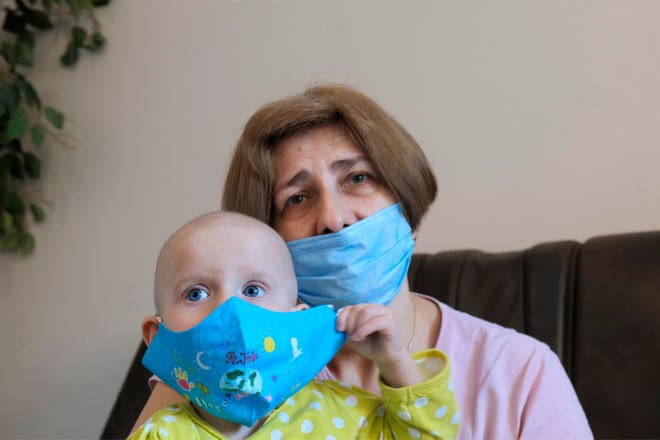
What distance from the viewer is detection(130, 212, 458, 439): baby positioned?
86cm

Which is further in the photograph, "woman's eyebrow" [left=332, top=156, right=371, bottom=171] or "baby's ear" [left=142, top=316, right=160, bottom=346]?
"woman's eyebrow" [left=332, top=156, right=371, bottom=171]

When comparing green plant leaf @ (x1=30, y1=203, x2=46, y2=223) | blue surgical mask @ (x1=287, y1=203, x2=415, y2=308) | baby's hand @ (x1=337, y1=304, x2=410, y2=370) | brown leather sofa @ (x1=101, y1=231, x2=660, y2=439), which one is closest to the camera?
baby's hand @ (x1=337, y1=304, x2=410, y2=370)

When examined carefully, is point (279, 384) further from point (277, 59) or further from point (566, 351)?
point (277, 59)

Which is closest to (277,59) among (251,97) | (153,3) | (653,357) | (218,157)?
(251,97)

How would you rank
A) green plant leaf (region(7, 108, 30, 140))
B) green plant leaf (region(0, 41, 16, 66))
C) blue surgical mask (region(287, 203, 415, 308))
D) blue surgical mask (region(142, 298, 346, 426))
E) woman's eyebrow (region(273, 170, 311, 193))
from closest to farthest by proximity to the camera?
blue surgical mask (region(142, 298, 346, 426)) → blue surgical mask (region(287, 203, 415, 308)) → woman's eyebrow (region(273, 170, 311, 193)) → green plant leaf (region(7, 108, 30, 140)) → green plant leaf (region(0, 41, 16, 66))

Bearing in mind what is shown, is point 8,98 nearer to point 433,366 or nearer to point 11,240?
point 11,240

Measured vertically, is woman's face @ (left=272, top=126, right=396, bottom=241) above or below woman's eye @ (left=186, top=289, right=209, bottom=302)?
above

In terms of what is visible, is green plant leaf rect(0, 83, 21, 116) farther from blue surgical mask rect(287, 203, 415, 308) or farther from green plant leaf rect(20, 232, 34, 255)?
blue surgical mask rect(287, 203, 415, 308)

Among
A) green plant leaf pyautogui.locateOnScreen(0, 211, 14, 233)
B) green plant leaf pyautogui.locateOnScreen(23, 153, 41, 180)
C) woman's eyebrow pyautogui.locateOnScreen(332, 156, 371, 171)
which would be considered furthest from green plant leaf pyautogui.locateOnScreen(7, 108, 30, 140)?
woman's eyebrow pyautogui.locateOnScreen(332, 156, 371, 171)

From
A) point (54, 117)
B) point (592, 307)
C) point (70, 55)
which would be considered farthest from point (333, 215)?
point (70, 55)

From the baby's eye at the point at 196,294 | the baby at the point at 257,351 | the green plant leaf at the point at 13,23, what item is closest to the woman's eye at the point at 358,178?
the baby at the point at 257,351

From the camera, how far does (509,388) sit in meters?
1.22

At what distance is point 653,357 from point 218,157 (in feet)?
4.86

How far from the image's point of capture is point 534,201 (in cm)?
178
